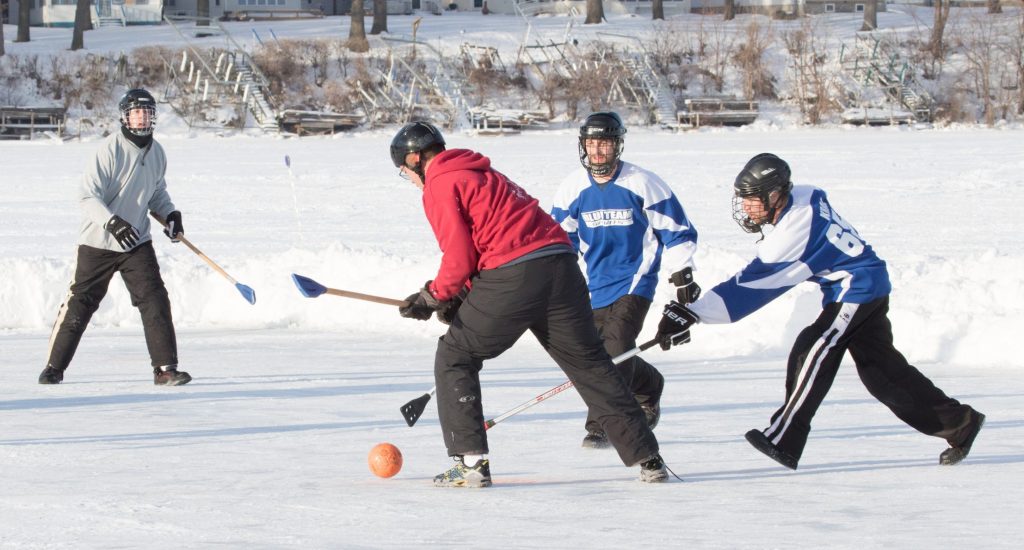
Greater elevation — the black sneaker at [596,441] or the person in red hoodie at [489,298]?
the person in red hoodie at [489,298]

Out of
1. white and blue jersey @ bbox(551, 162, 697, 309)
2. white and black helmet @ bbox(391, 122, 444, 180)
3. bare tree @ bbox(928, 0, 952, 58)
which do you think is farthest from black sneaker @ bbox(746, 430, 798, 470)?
bare tree @ bbox(928, 0, 952, 58)

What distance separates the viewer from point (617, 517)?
4.12 meters

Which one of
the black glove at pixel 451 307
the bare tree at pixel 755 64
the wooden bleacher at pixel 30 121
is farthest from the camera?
the bare tree at pixel 755 64

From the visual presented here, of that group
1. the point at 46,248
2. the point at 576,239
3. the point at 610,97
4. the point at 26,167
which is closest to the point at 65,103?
the point at 26,167

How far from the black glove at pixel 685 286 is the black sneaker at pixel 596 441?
0.66 meters

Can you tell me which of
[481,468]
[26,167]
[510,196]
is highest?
[510,196]

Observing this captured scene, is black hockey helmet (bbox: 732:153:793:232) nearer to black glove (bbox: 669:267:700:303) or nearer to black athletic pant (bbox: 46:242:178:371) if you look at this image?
black glove (bbox: 669:267:700:303)

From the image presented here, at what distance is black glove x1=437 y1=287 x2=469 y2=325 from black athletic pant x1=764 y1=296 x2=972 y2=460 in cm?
125

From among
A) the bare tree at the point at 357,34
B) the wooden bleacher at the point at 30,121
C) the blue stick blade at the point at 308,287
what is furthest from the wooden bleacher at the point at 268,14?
the blue stick blade at the point at 308,287

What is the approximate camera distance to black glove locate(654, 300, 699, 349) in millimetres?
4809

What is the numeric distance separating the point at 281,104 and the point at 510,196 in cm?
3253

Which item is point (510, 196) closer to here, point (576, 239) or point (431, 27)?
point (576, 239)

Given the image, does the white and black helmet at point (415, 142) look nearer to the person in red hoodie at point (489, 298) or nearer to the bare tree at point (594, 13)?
the person in red hoodie at point (489, 298)

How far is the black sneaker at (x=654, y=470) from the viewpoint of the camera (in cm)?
467
